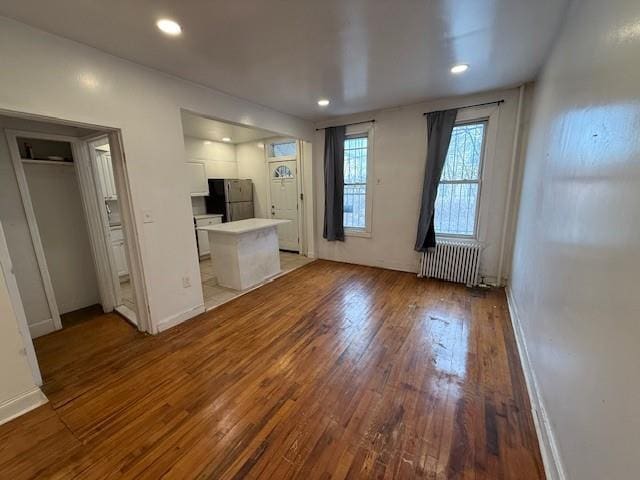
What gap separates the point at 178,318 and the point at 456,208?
4.00 m

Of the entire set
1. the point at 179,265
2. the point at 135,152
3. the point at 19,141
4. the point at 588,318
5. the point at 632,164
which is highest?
the point at 19,141

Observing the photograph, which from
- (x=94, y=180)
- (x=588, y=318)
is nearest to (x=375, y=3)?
(x=588, y=318)

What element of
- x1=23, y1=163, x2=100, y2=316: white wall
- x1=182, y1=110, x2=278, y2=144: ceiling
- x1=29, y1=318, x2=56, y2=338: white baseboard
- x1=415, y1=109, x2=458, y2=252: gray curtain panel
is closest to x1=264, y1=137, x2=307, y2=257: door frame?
x1=182, y1=110, x2=278, y2=144: ceiling

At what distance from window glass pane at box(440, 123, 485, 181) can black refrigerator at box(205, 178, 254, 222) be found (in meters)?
4.26

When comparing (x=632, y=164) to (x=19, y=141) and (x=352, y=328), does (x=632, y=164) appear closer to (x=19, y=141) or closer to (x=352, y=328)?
(x=352, y=328)

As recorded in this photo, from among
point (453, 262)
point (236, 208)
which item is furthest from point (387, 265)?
point (236, 208)

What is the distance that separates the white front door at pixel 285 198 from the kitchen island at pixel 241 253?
1660 millimetres

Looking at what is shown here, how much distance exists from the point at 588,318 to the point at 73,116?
3443 mm

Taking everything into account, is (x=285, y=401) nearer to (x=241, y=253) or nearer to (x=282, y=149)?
(x=241, y=253)

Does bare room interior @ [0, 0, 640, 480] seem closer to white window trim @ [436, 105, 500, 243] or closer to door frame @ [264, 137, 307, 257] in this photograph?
white window trim @ [436, 105, 500, 243]

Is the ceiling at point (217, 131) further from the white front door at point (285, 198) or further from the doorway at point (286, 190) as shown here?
the white front door at point (285, 198)

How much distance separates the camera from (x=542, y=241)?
76.8 inches

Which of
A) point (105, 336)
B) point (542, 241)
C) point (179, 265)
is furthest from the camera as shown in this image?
point (179, 265)

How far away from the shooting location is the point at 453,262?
383cm
